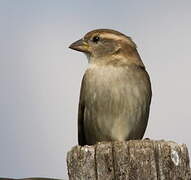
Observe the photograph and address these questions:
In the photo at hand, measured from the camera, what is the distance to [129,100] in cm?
633

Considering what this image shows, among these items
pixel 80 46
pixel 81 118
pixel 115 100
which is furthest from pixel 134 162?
pixel 80 46

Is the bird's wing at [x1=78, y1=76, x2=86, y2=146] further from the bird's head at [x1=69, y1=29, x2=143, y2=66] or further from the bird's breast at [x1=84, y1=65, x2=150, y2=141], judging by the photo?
the bird's head at [x1=69, y1=29, x2=143, y2=66]

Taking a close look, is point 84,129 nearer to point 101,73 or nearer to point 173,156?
point 101,73

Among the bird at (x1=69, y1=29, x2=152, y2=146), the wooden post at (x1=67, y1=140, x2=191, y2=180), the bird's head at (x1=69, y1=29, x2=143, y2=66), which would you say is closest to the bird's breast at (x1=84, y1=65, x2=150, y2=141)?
the bird at (x1=69, y1=29, x2=152, y2=146)

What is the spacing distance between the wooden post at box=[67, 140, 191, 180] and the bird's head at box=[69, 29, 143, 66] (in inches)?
122

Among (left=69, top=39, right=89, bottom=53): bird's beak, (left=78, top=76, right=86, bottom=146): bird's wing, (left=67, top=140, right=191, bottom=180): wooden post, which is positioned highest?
(left=69, top=39, right=89, bottom=53): bird's beak

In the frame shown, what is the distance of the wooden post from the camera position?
12.2ft

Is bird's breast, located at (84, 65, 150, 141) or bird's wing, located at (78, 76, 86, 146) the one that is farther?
bird's wing, located at (78, 76, 86, 146)

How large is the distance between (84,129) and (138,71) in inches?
39.2

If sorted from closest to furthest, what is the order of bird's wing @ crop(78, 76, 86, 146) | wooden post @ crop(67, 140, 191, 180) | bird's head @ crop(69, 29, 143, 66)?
wooden post @ crop(67, 140, 191, 180) → bird's wing @ crop(78, 76, 86, 146) → bird's head @ crop(69, 29, 143, 66)

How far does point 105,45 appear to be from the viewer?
704 centimetres

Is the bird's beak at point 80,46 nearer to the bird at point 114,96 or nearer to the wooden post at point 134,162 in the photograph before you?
the bird at point 114,96

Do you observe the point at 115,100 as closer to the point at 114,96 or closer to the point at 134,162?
the point at 114,96

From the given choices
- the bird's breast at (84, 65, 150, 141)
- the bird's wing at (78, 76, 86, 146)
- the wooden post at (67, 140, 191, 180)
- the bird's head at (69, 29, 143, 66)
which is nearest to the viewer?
the wooden post at (67, 140, 191, 180)
